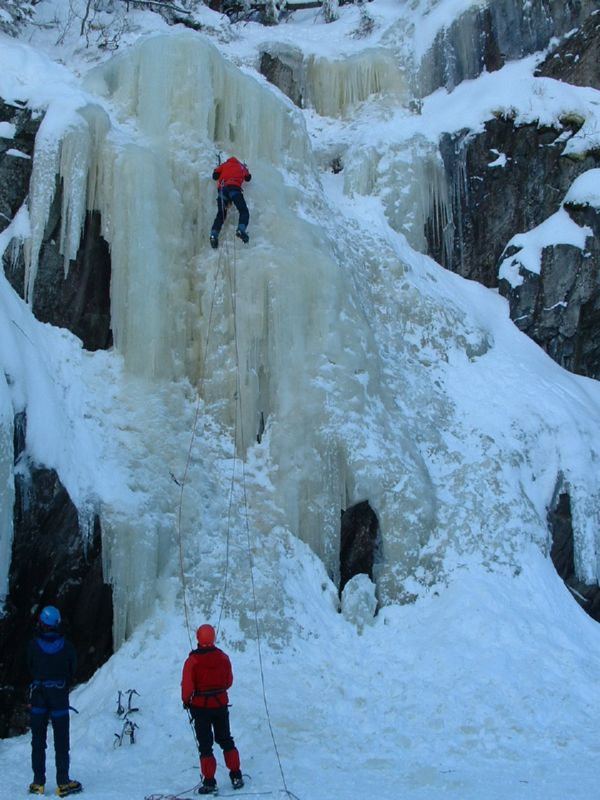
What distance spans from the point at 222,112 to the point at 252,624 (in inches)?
289

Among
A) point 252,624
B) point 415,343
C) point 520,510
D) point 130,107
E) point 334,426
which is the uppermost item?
point 130,107

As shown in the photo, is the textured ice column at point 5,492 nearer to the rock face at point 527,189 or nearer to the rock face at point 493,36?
the rock face at point 527,189

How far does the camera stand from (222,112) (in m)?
12.8

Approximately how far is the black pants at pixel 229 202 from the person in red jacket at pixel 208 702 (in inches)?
252

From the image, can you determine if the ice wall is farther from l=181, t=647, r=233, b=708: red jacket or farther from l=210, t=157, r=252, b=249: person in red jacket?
l=181, t=647, r=233, b=708: red jacket

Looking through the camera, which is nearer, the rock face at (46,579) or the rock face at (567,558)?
the rock face at (46,579)

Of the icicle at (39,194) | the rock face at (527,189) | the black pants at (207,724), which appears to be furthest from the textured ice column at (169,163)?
the black pants at (207,724)

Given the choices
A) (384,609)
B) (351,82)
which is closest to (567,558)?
(384,609)

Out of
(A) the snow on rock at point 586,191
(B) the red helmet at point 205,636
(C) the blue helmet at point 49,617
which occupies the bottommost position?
(B) the red helmet at point 205,636

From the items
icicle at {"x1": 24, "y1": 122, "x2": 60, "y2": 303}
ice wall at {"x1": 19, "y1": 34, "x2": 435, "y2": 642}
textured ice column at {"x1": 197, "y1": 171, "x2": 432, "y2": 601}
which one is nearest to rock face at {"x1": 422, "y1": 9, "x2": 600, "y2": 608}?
ice wall at {"x1": 19, "y1": 34, "x2": 435, "y2": 642}

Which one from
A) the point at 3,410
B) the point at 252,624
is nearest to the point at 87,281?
the point at 3,410

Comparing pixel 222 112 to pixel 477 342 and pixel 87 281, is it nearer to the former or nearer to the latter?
pixel 87 281

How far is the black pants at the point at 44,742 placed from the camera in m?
6.21

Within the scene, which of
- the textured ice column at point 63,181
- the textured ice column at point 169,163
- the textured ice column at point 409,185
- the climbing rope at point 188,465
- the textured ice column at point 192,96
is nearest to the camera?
the climbing rope at point 188,465
